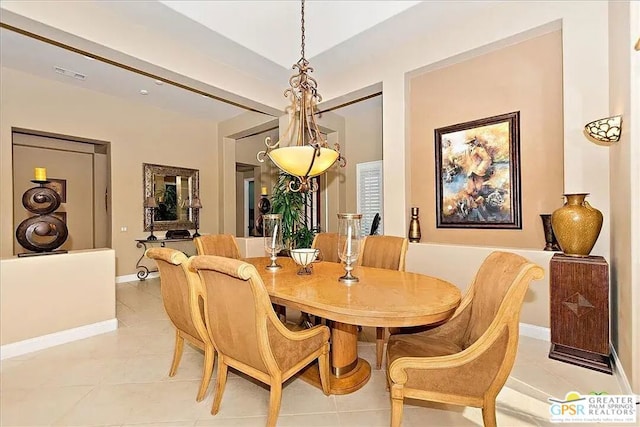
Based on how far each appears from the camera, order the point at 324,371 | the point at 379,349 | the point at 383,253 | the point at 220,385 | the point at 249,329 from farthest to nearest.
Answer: the point at 383,253
the point at 379,349
the point at 324,371
the point at 220,385
the point at 249,329

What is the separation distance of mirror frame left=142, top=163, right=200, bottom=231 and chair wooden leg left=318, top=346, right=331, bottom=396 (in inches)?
210

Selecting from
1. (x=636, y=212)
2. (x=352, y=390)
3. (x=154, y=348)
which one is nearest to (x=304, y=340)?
(x=352, y=390)

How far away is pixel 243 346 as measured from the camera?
1695mm

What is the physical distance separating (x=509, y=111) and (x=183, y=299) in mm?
3631

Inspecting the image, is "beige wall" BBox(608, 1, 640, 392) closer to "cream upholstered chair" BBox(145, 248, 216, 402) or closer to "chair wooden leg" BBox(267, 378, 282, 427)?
"chair wooden leg" BBox(267, 378, 282, 427)

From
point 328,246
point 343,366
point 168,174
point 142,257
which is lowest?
point 343,366

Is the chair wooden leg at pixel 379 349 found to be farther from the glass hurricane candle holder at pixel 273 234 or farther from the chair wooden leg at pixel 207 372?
the chair wooden leg at pixel 207 372

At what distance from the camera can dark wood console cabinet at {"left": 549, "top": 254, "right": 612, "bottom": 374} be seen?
239cm

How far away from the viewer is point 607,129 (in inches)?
93.0

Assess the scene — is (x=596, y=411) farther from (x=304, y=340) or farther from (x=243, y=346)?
(x=243, y=346)

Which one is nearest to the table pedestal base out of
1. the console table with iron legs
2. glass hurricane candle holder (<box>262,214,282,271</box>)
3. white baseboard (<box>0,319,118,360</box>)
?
glass hurricane candle holder (<box>262,214,282,271</box>)

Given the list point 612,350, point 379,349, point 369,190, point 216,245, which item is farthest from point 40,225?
point 612,350

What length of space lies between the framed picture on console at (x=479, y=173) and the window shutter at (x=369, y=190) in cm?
199

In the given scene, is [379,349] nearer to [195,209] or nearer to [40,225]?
[40,225]
